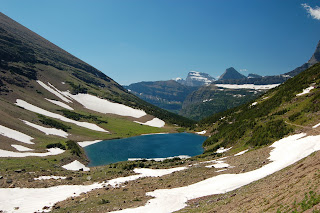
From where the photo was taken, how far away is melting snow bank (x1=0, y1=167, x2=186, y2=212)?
2954 centimetres

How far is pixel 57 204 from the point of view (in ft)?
99.6

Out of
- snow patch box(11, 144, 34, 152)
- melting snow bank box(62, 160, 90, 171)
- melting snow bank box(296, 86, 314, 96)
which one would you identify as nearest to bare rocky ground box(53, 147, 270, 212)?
melting snow bank box(62, 160, 90, 171)

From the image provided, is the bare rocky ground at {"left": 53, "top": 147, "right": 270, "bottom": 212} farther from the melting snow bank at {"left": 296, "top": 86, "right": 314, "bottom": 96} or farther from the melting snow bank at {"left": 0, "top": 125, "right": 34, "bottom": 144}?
the melting snow bank at {"left": 0, "top": 125, "right": 34, "bottom": 144}

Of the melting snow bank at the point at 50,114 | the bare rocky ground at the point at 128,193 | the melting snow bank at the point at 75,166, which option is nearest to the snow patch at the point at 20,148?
the melting snow bank at the point at 75,166

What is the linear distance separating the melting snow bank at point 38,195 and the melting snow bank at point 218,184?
12643 mm

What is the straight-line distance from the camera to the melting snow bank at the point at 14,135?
72.1 m

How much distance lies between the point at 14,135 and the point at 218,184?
242 ft

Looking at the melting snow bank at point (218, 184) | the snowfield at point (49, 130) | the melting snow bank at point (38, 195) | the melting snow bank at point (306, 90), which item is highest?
the melting snow bank at point (306, 90)

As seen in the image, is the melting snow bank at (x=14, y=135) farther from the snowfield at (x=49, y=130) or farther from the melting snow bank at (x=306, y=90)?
the melting snow bank at (x=306, y=90)

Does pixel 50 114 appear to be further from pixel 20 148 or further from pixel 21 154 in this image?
pixel 21 154

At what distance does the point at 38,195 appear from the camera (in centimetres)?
3331

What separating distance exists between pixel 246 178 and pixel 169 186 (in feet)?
36.9

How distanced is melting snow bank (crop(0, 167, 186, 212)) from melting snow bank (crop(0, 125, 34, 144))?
151 ft

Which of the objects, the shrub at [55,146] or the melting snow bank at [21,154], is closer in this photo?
the melting snow bank at [21,154]
